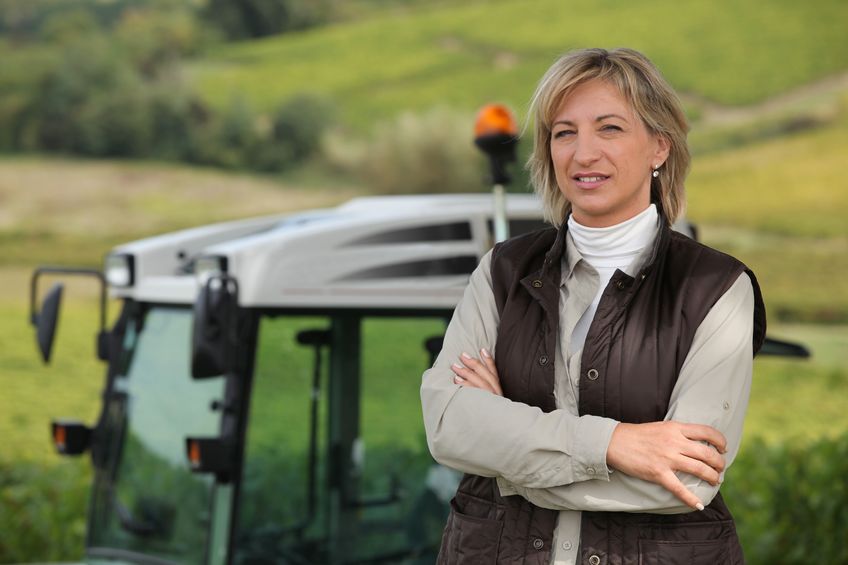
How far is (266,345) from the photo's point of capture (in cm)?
474

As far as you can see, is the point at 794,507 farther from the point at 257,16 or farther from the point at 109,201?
the point at 257,16

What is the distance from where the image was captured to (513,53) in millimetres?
13047

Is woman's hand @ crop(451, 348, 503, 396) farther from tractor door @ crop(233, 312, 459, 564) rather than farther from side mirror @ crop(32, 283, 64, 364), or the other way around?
side mirror @ crop(32, 283, 64, 364)

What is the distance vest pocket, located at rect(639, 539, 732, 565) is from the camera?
2.50 m

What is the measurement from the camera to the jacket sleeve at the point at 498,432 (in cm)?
253

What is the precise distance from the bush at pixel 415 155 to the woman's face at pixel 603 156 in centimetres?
942

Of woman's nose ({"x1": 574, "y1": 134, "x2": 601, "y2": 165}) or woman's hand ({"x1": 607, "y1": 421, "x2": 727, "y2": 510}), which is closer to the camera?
woman's hand ({"x1": 607, "y1": 421, "x2": 727, "y2": 510})

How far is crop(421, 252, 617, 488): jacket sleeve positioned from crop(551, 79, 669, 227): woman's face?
265mm

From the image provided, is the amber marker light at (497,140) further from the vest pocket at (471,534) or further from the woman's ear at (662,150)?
the vest pocket at (471,534)

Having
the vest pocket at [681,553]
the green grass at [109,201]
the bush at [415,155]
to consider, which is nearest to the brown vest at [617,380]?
the vest pocket at [681,553]

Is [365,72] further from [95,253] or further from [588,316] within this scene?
[588,316]

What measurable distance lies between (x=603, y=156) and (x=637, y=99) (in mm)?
120

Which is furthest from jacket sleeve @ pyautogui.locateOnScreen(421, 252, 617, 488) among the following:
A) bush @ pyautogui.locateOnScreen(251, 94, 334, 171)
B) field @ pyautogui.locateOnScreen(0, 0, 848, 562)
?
bush @ pyautogui.locateOnScreen(251, 94, 334, 171)

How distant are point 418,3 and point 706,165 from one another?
3.17 m
